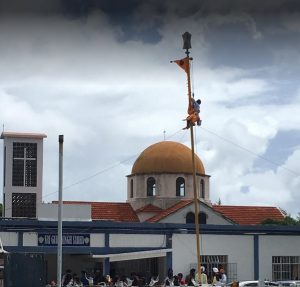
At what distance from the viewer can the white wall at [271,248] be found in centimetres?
3775

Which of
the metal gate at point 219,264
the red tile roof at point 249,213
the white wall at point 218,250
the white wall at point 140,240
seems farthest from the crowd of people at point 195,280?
the red tile roof at point 249,213

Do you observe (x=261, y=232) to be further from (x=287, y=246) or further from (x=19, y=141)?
(x=19, y=141)

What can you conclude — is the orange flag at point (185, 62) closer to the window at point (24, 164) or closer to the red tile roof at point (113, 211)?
the window at point (24, 164)

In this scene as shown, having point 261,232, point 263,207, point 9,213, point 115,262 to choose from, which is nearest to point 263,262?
point 261,232

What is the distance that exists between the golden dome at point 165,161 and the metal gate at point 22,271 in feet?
91.4

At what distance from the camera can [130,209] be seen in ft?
166

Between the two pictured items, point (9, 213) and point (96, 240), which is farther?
point (9, 213)

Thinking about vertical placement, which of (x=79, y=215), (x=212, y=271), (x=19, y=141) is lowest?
(x=212, y=271)

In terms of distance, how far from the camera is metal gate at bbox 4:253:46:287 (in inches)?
860

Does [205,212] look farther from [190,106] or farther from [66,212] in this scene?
[190,106]

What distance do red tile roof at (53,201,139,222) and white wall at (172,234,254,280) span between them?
41.1 feet

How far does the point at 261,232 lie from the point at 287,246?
149 cm

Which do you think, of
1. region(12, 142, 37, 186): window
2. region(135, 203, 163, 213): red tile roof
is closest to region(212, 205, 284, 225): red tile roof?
region(135, 203, 163, 213): red tile roof

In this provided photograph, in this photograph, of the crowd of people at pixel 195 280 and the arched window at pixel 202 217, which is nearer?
the crowd of people at pixel 195 280
